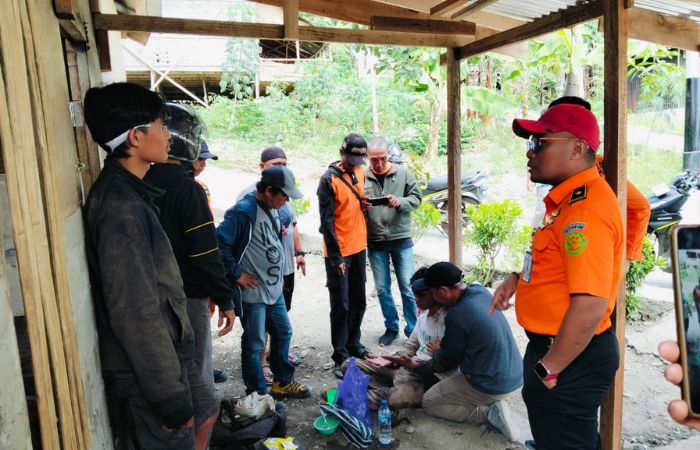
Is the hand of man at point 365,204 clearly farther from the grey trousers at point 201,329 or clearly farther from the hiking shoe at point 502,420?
the grey trousers at point 201,329

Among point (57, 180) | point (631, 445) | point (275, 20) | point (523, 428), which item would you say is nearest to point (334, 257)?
point (523, 428)

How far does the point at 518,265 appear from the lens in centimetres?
698

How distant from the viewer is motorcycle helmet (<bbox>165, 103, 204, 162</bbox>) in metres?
3.12

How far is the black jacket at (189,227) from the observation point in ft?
8.83

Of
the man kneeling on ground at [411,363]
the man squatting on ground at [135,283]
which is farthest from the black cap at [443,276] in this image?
the man squatting on ground at [135,283]

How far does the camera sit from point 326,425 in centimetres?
373

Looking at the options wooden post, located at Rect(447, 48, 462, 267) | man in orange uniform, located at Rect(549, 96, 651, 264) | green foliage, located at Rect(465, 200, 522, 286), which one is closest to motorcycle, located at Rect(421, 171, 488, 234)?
green foliage, located at Rect(465, 200, 522, 286)

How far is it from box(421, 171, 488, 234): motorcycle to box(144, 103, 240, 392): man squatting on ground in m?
6.89

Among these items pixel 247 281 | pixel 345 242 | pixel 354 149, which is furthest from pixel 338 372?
pixel 354 149

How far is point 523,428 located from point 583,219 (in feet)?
7.19

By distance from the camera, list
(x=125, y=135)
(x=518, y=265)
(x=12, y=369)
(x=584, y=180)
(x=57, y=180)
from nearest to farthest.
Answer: (x=12, y=369)
(x=57, y=180)
(x=125, y=135)
(x=584, y=180)
(x=518, y=265)

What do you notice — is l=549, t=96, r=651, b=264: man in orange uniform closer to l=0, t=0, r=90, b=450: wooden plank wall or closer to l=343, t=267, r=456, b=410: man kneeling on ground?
l=343, t=267, r=456, b=410: man kneeling on ground

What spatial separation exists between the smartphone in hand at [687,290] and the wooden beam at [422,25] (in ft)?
10.6

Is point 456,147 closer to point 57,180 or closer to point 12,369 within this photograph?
point 57,180
